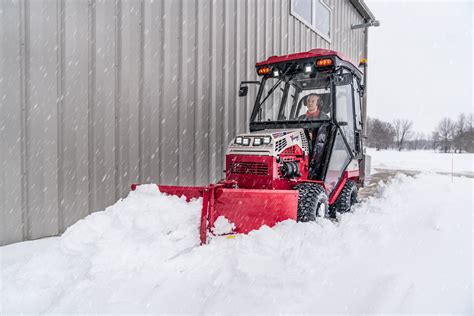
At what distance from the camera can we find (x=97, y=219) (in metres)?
3.20

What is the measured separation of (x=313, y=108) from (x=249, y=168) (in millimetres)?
1409

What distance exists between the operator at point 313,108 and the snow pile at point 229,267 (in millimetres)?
1558

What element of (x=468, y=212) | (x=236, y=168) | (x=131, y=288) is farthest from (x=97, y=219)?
(x=468, y=212)

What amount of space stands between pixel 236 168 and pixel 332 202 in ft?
5.38

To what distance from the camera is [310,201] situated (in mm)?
3797

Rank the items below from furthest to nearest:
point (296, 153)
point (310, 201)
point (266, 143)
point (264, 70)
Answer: point (264, 70) → point (296, 153) → point (266, 143) → point (310, 201)

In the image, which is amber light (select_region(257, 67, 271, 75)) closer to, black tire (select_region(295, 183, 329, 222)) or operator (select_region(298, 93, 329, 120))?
operator (select_region(298, 93, 329, 120))

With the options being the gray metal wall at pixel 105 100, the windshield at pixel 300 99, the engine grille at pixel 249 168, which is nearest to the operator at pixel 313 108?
the windshield at pixel 300 99

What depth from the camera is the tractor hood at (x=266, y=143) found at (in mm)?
3875

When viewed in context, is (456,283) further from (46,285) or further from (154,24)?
(154,24)

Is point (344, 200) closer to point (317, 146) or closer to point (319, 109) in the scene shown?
point (317, 146)

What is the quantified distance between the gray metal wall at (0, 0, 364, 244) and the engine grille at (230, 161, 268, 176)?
4.99 ft

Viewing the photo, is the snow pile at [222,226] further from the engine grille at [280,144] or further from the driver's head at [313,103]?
the driver's head at [313,103]

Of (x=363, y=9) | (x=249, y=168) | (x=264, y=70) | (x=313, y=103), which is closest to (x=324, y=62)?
(x=313, y=103)
